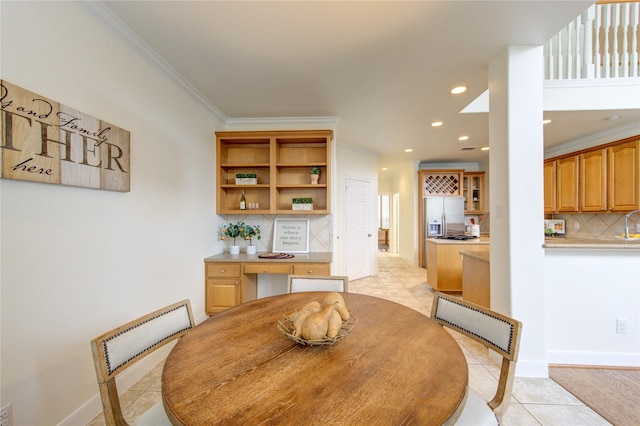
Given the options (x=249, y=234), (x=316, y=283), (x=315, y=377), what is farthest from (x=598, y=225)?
(x=315, y=377)

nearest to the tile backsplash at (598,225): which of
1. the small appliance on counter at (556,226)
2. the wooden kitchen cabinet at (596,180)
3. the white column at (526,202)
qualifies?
the small appliance on counter at (556,226)

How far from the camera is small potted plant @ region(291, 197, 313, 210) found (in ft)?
10.7

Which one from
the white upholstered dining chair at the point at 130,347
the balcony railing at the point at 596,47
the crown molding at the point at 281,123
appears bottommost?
the white upholstered dining chair at the point at 130,347

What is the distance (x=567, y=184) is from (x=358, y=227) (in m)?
3.52

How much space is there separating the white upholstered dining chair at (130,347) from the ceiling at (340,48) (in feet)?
5.94

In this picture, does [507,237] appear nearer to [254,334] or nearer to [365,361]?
[365,361]

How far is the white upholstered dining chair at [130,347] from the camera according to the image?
0.90 m

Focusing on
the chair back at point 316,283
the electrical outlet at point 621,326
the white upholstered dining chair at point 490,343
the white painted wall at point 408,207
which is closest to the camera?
the white upholstered dining chair at point 490,343

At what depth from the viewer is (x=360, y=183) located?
511 centimetres

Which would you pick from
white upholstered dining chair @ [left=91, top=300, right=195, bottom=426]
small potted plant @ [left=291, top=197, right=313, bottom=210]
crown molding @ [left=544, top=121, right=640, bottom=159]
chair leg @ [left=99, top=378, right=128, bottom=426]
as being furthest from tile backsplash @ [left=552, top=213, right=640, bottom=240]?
chair leg @ [left=99, top=378, right=128, bottom=426]

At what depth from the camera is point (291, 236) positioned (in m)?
3.40

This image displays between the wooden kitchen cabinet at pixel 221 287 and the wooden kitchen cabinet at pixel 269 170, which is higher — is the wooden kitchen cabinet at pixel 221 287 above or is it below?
below

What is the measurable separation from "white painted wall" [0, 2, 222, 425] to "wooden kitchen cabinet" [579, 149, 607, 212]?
558 centimetres

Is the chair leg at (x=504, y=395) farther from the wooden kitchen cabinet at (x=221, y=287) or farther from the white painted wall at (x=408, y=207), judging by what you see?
the white painted wall at (x=408, y=207)
